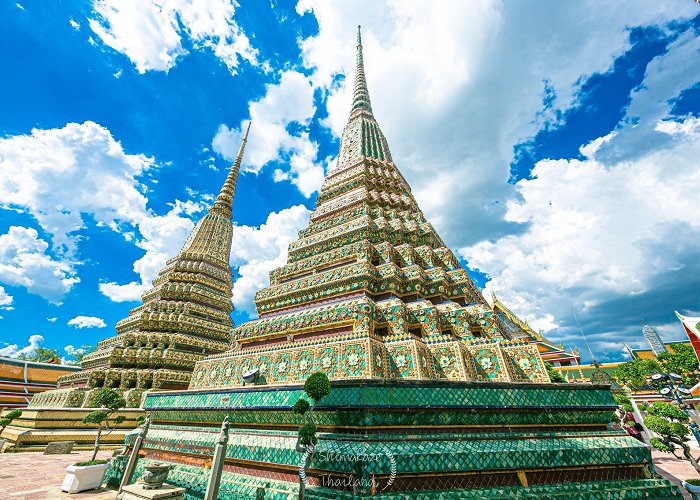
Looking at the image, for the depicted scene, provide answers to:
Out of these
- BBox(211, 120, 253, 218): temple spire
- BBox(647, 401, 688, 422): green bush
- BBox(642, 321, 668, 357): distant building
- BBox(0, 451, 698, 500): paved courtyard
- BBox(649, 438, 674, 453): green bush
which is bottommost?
BBox(0, 451, 698, 500): paved courtyard

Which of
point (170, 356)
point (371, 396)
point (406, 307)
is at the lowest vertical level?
point (371, 396)

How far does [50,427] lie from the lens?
14.7m

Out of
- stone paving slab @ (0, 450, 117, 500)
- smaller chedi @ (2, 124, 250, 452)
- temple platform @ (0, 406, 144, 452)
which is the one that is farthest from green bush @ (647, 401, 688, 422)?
smaller chedi @ (2, 124, 250, 452)

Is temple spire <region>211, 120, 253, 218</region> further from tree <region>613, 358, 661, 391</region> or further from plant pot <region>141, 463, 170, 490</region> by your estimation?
tree <region>613, 358, 661, 391</region>

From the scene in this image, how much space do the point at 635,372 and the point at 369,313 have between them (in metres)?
35.3

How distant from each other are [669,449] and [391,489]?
7.67 metres

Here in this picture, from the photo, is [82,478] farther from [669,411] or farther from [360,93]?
[360,93]

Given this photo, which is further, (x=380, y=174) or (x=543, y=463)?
(x=380, y=174)

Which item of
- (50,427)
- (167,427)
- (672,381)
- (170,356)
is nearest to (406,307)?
(672,381)

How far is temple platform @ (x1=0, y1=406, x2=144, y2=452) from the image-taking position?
14047 millimetres

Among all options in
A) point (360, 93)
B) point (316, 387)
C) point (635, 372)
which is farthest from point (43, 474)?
point (635, 372)

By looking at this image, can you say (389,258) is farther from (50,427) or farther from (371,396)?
(50,427)

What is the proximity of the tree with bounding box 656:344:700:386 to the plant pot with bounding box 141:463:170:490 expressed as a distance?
127ft

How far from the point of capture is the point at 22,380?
2400cm
